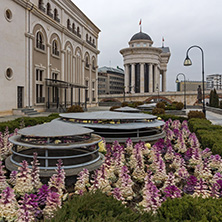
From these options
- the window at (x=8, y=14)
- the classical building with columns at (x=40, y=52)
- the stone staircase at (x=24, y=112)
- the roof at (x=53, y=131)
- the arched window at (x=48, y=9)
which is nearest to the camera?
the roof at (x=53, y=131)

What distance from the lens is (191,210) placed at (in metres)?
3.01

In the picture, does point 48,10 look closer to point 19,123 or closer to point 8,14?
point 8,14

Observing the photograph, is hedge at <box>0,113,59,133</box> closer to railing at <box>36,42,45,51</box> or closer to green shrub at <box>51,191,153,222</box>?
green shrub at <box>51,191,153,222</box>

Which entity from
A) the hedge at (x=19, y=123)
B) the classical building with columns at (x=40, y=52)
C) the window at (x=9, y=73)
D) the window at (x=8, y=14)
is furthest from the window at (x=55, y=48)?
the hedge at (x=19, y=123)

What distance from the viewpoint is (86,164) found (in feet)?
17.8

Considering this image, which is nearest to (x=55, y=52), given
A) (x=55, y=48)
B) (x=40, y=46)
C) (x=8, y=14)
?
(x=55, y=48)

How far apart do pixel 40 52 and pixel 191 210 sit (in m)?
27.3

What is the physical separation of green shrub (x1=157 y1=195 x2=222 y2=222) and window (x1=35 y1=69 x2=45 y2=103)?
25870mm

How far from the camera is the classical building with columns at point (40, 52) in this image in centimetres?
2141

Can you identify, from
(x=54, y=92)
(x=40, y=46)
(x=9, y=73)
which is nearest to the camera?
(x=9, y=73)

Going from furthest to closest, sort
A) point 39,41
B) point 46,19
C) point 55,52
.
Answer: point 55,52 < point 46,19 < point 39,41

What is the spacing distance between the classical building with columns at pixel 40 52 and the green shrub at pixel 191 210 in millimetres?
21169

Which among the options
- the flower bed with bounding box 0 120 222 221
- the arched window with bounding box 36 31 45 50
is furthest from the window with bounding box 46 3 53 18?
the flower bed with bounding box 0 120 222 221

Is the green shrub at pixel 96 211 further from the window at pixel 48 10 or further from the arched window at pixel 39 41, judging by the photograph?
the window at pixel 48 10
